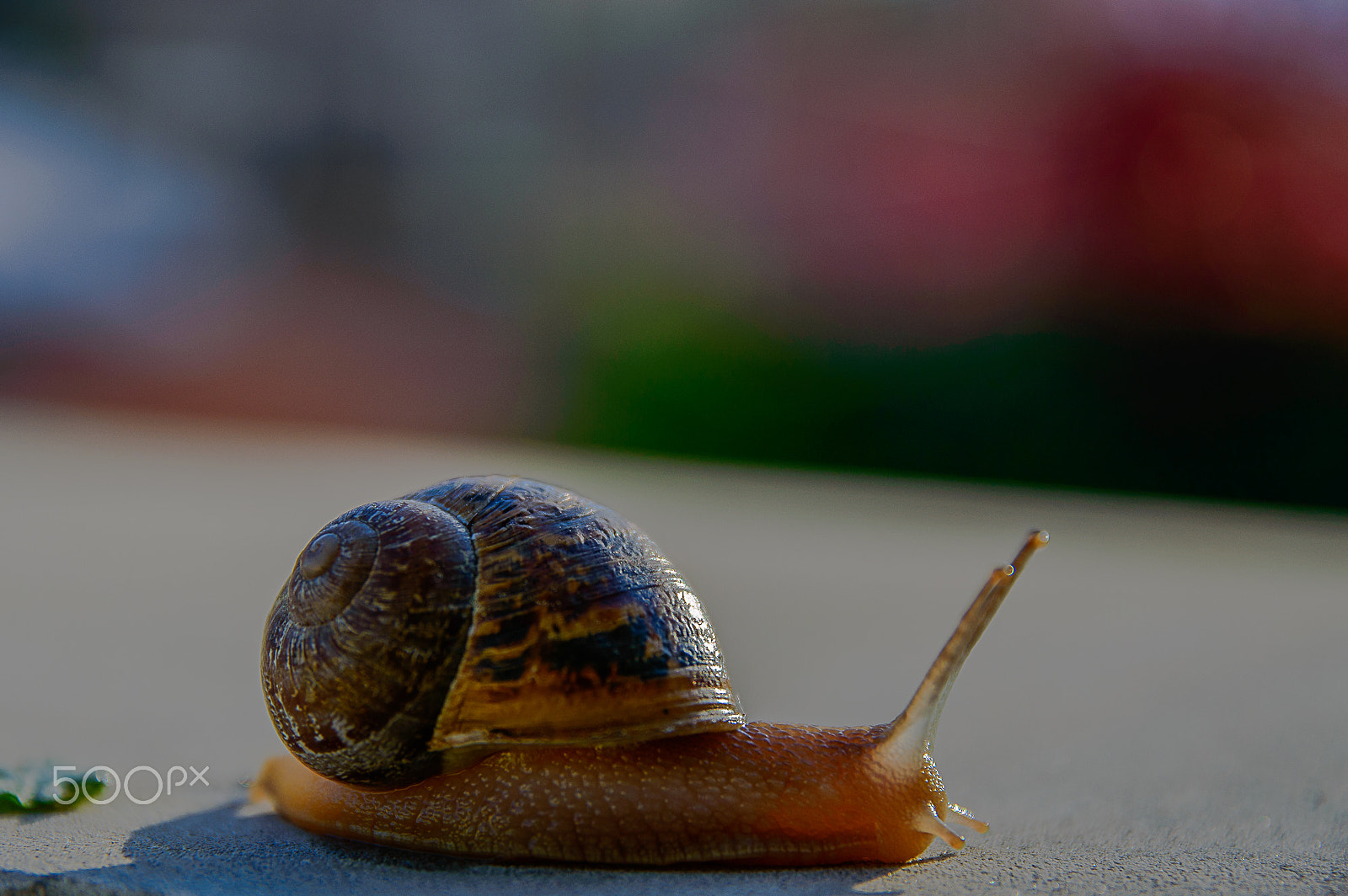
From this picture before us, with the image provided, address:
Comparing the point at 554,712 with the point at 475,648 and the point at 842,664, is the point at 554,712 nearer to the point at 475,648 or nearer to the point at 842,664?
the point at 475,648

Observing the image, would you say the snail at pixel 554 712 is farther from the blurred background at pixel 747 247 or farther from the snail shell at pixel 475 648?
the blurred background at pixel 747 247

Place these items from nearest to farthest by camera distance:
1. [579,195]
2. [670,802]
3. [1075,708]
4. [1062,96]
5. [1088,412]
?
1. [670,802]
2. [1075,708]
3. [1088,412]
4. [1062,96]
5. [579,195]

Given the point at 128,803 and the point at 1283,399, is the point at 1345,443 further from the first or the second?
the point at 128,803

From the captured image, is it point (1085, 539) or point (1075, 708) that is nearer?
point (1075, 708)

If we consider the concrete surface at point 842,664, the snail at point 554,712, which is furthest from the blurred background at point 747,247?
the snail at point 554,712

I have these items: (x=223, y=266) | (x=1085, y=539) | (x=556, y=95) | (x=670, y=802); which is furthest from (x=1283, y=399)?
(x=223, y=266)
